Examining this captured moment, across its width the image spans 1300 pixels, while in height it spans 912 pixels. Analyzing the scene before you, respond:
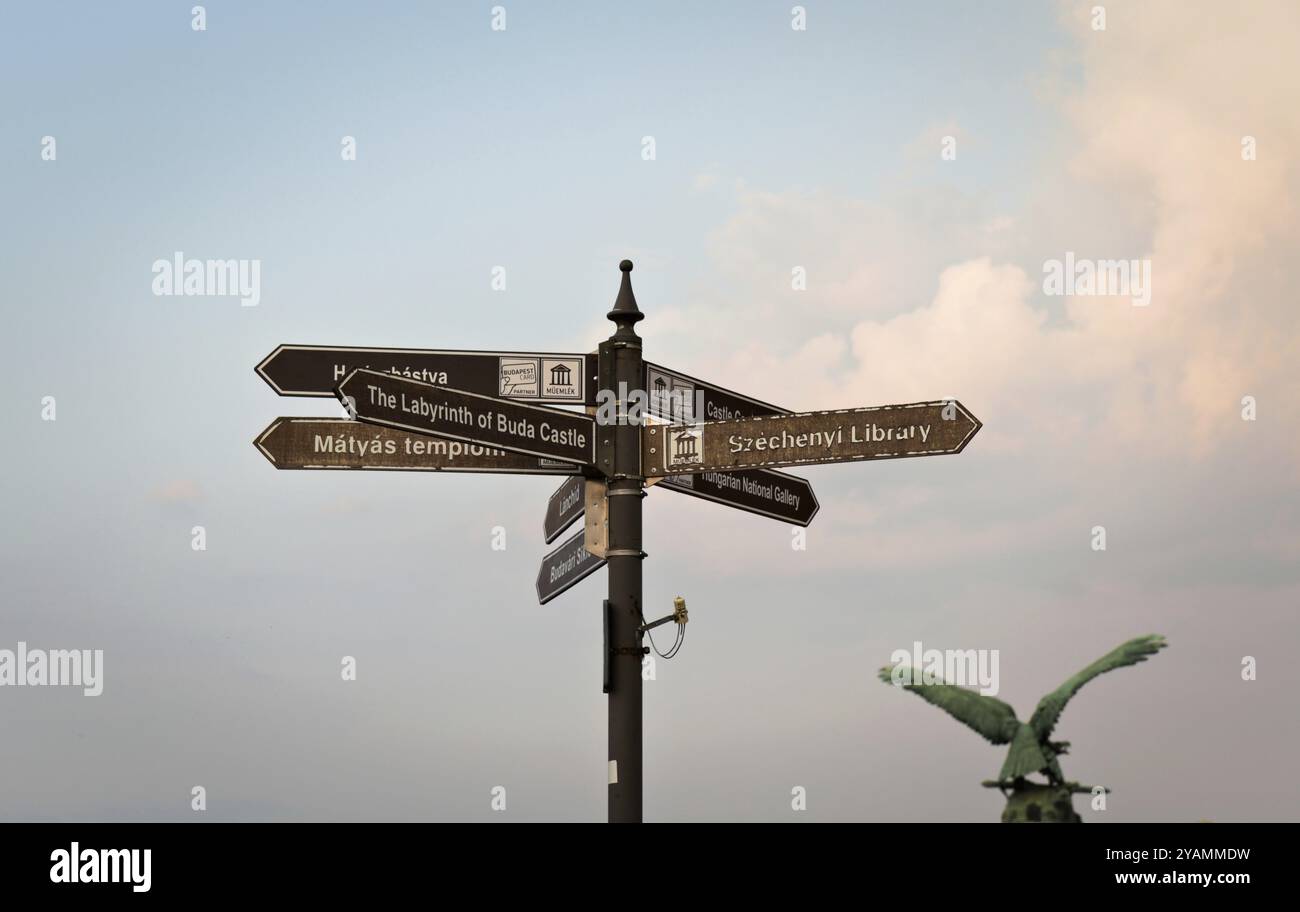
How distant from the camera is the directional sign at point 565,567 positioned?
10047mm

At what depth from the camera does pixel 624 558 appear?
383 inches

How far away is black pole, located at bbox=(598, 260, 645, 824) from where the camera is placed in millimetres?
9508

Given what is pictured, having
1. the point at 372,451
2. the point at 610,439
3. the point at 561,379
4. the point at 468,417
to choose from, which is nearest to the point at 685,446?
the point at 610,439

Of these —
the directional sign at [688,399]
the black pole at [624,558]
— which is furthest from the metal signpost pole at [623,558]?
the directional sign at [688,399]

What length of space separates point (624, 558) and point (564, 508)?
3.18 feet

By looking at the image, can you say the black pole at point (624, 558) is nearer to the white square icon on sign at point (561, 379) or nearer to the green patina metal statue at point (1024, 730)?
the white square icon on sign at point (561, 379)

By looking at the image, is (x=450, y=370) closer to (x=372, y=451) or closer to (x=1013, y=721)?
(x=372, y=451)
